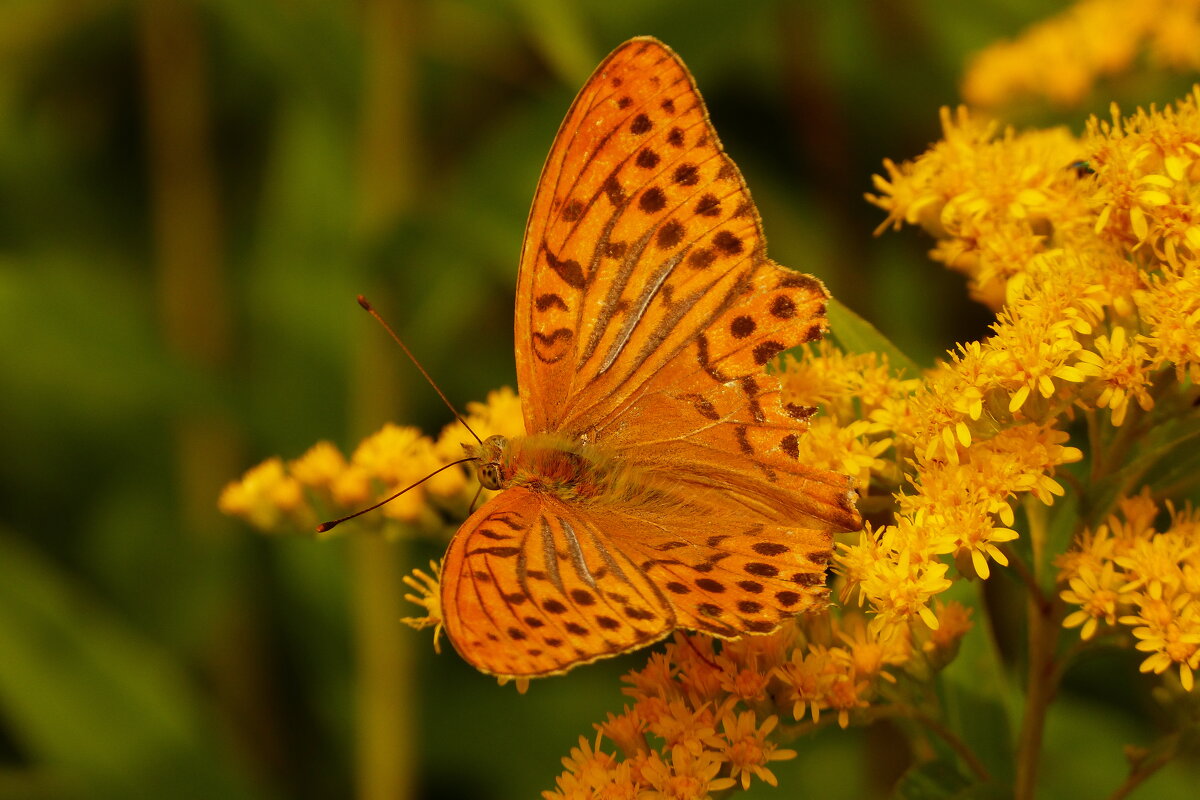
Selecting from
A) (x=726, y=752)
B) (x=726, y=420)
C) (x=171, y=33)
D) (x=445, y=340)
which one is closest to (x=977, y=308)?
(x=445, y=340)

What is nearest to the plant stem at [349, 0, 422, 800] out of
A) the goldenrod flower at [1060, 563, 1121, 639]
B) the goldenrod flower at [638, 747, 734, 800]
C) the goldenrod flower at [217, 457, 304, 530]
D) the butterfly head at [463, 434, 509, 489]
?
the goldenrod flower at [217, 457, 304, 530]

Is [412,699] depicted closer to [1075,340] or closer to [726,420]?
[726,420]

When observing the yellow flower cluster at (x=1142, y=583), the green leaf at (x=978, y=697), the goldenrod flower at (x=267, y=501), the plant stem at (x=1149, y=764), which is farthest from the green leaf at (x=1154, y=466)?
the goldenrod flower at (x=267, y=501)

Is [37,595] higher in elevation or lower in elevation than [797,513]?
higher

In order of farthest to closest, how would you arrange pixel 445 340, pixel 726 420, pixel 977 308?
pixel 977 308 → pixel 445 340 → pixel 726 420

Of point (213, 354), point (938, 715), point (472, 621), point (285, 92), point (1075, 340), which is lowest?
point (938, 715)

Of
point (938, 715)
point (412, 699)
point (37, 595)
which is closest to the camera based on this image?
point (938, 715)

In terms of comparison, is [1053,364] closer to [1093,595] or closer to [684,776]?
[1093,595]
